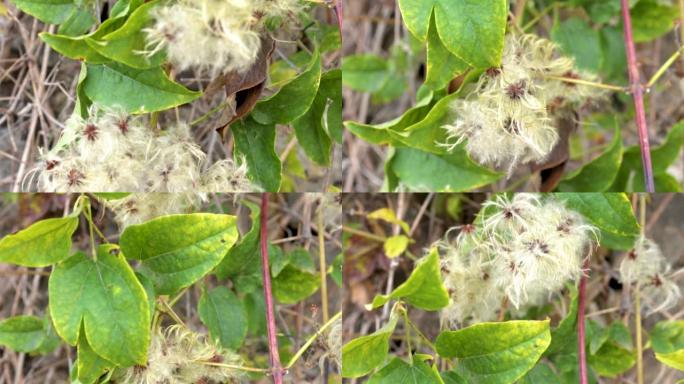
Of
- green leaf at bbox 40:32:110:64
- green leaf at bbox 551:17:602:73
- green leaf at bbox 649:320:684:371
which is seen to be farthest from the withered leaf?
green leaf at bbox 649:320:684:371

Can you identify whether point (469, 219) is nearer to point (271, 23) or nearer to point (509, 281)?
point (509, 281)

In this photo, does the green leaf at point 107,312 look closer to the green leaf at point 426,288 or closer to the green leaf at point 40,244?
the green leaf at point 40,244

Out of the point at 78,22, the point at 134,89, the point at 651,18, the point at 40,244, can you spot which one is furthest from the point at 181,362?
the point at 651,18

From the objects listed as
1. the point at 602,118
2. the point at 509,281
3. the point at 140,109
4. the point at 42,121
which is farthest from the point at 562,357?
the point at 42,121

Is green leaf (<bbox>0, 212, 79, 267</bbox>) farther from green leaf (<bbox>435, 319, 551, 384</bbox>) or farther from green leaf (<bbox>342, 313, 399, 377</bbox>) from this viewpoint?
green leaf (<bbox>435, 319, 551, 384</bbox>)

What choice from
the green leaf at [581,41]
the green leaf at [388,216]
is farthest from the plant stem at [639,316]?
the green leaf at [388,216]
